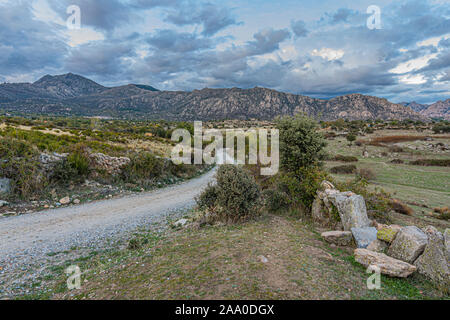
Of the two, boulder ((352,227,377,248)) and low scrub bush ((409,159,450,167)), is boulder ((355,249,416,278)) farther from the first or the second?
low scrub bush ((409,159,450,167))

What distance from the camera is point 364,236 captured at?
18.4 ft

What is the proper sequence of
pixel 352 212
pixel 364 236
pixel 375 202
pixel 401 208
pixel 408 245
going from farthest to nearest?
pixel 401 208
pixel 375 202
pixel 352 212
pixel 364 236
pixel 408 245

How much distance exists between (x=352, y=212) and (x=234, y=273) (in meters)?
4.36

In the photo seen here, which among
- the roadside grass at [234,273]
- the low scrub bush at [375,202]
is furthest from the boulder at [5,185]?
the low scrub bush at [375,202]

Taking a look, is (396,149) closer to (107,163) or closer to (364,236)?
(364,236)

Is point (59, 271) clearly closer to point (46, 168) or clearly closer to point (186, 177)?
point (46, 168)

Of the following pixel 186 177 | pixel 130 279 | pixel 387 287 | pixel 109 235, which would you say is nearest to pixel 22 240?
pixel 109 235

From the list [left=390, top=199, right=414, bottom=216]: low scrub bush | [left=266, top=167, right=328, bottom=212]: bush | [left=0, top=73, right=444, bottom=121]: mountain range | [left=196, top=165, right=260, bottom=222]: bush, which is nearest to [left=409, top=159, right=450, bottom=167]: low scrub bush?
[left=390, top=199, right=414, bottom=216]: low scrub bush

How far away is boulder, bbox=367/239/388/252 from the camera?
509 centimetres

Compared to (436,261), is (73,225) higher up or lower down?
lower down

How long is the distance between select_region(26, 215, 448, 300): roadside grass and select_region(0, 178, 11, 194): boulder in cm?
809

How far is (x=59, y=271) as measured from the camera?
17.3 ft

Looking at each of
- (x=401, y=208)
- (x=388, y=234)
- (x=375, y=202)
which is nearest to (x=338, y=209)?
(x=388, y=234)
